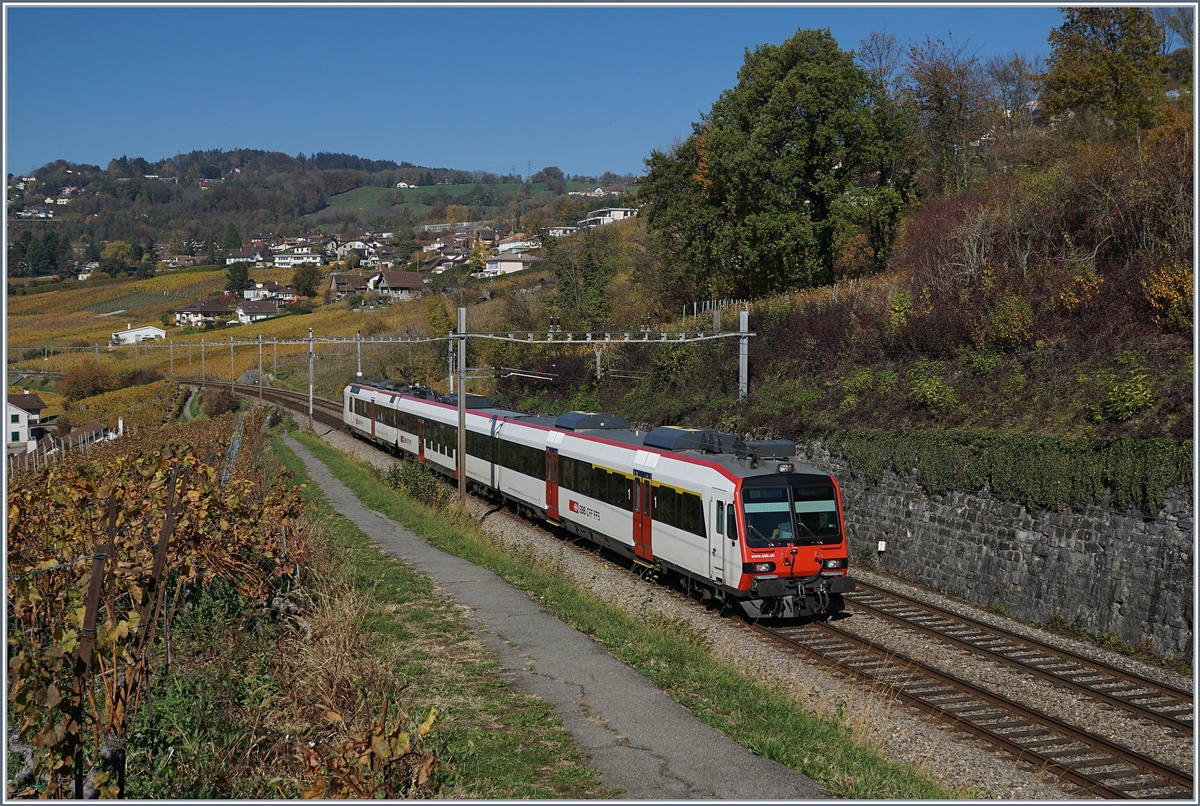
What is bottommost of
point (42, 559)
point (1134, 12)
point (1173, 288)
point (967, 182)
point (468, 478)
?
point (468, 478)

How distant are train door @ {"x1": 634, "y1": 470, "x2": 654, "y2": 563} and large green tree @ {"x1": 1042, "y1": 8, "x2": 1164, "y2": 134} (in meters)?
26.7

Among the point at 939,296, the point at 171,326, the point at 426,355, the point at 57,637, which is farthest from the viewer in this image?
the point at 171,326

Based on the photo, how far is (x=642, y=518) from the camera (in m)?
18.6

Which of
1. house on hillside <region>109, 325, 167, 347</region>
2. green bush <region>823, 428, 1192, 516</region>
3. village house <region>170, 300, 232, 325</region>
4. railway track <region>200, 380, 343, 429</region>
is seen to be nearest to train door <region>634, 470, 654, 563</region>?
green bush <region>823, 428, 1192, 516</region>

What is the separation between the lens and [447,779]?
7234mm

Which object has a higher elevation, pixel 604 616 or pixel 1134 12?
pixel 1134 12

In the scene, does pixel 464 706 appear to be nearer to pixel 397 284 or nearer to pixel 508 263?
pixel 397 284

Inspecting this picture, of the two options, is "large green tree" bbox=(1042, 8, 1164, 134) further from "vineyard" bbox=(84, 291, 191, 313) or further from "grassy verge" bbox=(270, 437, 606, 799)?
"vineyard" bbox=(84, 291, 191, 313)

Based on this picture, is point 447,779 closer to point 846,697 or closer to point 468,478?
point 846,697

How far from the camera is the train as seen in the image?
50.2 ft

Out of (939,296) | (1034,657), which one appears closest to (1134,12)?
(939,296)

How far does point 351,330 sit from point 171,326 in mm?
25957

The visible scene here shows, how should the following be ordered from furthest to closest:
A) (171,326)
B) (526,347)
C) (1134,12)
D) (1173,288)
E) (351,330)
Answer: (171,326) → (351,330) → (526,347) → (1134,12) → (1173,288)

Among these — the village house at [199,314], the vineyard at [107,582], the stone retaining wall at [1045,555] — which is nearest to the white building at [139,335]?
the village house at [199,314]
